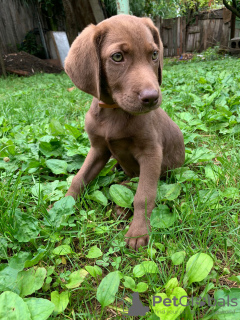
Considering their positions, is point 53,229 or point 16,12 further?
point 16,12

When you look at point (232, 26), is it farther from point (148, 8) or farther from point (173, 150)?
point (173, 150)

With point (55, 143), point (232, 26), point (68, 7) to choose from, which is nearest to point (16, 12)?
point (68, 7)

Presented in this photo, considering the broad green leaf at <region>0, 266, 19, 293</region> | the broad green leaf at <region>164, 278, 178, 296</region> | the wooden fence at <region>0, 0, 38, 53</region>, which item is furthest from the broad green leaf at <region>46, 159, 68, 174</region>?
the wooden fence at <region>0, 0, 38, 53</region>

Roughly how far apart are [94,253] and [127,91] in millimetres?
1056

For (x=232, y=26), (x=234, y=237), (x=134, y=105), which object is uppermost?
(x=134, y=105)

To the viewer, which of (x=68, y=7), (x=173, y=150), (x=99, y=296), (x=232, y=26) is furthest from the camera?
(x=232, y=26)

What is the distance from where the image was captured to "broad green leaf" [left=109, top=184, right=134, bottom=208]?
2.06 m

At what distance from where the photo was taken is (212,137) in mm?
3316

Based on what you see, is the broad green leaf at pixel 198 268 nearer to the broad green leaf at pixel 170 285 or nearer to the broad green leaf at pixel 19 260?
the broad green leaf at pixel 170 285

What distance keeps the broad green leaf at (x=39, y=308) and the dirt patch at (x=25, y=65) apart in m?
10.8

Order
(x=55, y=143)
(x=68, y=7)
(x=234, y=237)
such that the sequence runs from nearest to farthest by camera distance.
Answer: (x=234, y=237) → (x=55, y=143) → (x=68, y=7)

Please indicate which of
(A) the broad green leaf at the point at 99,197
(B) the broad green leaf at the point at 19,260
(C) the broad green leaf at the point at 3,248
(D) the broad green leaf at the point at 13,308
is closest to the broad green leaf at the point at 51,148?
(A) the broad green leaf at the point at 99,197

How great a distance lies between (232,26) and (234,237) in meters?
17.0

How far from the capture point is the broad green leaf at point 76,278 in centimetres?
144
